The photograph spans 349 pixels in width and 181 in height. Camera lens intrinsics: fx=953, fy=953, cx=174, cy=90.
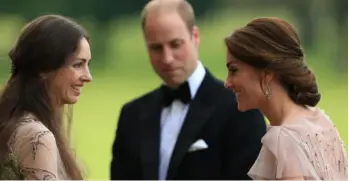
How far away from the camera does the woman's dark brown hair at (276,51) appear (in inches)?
109

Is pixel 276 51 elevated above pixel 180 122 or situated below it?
above

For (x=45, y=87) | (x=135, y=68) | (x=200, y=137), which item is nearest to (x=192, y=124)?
(x=200, y=137)

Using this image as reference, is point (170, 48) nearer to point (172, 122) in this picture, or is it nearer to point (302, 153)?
point (172, 122)

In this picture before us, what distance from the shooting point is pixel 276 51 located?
2783 millimetres

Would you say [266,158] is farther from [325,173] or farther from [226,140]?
[226,140]

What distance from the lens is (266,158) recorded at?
2.74 m

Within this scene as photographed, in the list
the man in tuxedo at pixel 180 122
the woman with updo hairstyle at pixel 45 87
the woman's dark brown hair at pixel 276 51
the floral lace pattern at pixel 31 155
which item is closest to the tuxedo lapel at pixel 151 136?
the man in tuxedo at pixel 180 122

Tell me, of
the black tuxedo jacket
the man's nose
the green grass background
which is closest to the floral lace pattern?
the black tuxedo jacket

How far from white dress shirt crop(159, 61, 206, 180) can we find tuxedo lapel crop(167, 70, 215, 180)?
0.12 feet

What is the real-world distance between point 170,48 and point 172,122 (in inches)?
12.3

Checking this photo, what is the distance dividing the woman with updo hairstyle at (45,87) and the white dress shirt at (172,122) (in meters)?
0.81

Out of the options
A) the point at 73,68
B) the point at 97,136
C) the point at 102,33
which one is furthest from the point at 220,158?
the point at 102,33

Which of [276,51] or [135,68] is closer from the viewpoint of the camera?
[276,51]

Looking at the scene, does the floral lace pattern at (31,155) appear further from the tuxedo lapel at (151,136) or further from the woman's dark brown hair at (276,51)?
the tuxedo lapel at (151,136)
